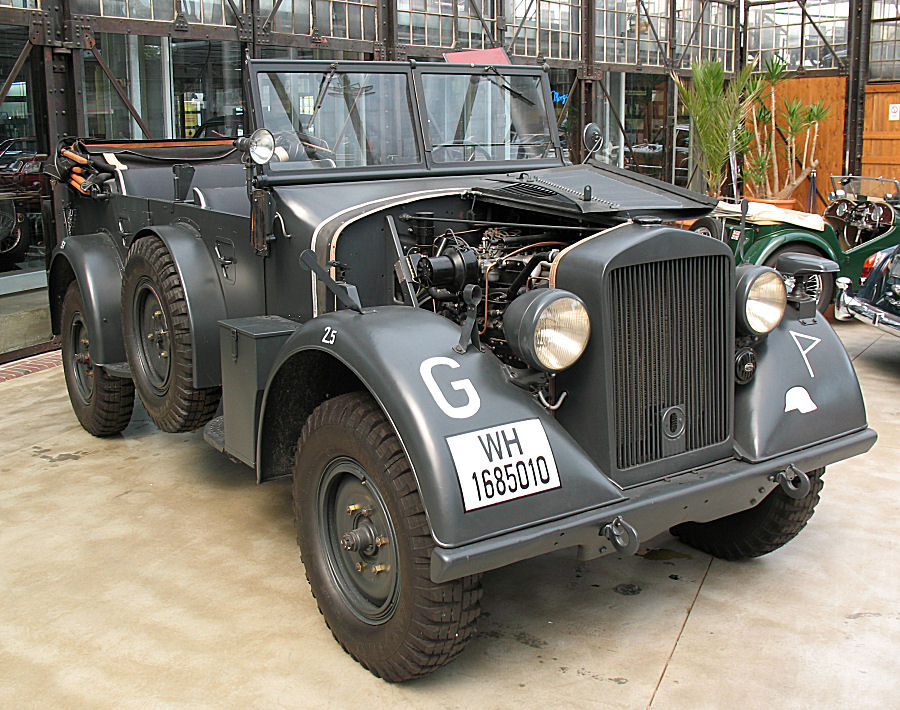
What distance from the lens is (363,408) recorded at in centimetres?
316

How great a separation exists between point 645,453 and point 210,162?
4191mm

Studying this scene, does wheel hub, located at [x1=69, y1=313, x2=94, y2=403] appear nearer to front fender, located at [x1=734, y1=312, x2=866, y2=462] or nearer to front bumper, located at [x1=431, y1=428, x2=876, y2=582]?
front bumper, located at [x1=431, y1=428, x2=876, y2=582]

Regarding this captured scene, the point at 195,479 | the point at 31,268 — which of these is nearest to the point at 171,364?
the point at 195,479

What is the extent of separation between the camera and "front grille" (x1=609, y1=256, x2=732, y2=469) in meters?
3.17

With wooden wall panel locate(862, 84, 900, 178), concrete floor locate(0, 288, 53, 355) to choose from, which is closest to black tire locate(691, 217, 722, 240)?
concrete floor locate(0, 288, 53, 355)

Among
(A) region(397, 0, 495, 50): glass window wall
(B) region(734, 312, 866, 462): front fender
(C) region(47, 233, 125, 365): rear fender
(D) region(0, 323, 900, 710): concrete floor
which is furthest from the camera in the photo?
(A) region(397, 0, 495, 50): glass window wall

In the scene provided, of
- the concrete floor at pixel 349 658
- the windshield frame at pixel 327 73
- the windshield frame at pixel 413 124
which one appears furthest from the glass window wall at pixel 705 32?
the concrete floor at pixel 349 658

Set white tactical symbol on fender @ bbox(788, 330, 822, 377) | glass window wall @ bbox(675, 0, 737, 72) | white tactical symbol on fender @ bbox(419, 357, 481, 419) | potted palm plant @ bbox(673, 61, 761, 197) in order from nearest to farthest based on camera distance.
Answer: white tactical symbol on fender @ bbox(419, 357, 481, 419) → white tactical symbol on fender @ bbox(788, 330, 822, 377) → potted palm plant @ bbox(673, 61, 761, 197) → glass window wall @ bbox(675, 0, 737, 72)

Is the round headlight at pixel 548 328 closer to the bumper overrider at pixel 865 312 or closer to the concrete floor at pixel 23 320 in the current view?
the bumper overrider at pixel 865 312

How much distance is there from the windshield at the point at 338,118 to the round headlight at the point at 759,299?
1.72 m

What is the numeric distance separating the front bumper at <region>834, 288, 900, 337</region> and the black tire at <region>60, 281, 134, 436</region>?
5331 millimetres

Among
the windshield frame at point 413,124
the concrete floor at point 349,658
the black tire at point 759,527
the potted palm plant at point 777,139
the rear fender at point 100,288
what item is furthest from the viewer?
the potted palm plant at point 777,139

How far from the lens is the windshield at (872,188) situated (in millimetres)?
8992

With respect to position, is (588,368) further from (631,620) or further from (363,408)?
(631,620)
